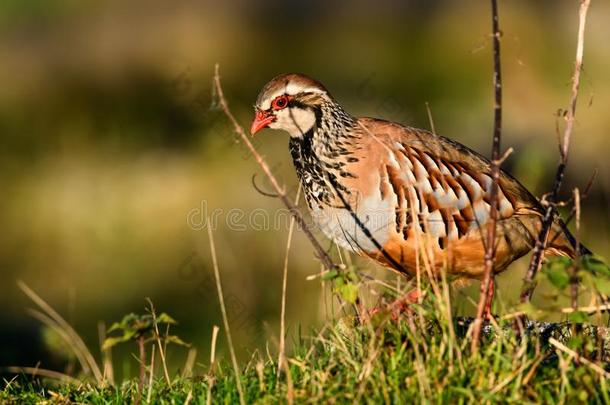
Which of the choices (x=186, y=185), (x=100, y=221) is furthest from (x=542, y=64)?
(x=100, y=221)

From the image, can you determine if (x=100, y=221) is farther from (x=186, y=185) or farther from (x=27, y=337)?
(x=27, y=337)

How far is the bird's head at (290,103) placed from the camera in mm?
4293

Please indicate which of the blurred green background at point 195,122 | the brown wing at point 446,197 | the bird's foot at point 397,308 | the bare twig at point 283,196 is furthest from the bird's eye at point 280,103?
the blurred green background at point 195,122

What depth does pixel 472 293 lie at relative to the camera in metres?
6.49

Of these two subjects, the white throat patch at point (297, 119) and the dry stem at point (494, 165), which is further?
the white throat patch at point (297, 119)

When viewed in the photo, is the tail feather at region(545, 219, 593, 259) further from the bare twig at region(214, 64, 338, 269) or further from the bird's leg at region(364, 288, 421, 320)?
the bare twig at region(214, 64, 338, 269)

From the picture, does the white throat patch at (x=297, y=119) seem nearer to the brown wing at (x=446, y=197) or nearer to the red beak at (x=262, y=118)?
the red beak at (x=262, y=118)

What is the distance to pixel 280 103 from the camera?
14.1ft

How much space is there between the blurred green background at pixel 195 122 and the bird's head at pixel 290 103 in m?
2.45

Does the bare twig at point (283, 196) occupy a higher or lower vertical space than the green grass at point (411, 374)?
higher

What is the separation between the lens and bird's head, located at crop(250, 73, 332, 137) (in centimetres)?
429

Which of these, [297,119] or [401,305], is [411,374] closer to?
[401,305]

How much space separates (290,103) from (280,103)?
6cm

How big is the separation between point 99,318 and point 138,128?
9.16ft
